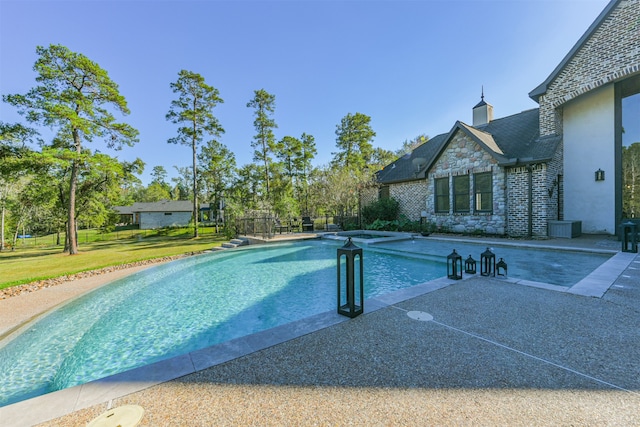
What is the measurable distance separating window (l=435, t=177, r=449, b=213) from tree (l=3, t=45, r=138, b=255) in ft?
65.9

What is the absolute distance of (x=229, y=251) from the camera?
1235 centimetres

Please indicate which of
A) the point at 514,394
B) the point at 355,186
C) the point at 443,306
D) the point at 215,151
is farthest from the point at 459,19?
the point at 215,151

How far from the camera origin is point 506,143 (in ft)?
44.5

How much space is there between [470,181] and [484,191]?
850mm

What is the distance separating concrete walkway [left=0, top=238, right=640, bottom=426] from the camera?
189 cm

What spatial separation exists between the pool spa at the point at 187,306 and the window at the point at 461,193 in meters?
4.30

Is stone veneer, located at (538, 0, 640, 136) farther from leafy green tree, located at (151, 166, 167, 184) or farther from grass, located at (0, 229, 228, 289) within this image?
leafy green tree, located at (151, 166, 167, 184)

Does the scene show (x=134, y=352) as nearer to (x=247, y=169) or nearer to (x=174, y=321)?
(x=174, y=321)

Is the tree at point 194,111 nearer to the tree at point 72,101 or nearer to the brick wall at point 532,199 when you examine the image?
the tree at point 72,101

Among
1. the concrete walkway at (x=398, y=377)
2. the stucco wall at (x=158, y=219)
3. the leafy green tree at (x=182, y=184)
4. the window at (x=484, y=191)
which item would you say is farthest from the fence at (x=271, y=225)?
the leafy green tree at (x=182, y=184)

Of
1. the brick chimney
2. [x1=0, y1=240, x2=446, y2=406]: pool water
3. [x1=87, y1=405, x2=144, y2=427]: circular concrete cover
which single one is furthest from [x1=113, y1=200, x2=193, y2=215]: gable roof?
[x1=87, y1=405, x2=144, y2=427]: circular concrete cover

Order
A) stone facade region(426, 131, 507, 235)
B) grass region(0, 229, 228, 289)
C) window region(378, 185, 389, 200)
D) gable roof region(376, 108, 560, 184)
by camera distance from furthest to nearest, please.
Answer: window region(378, 185, 389, 200) < stone facade region(426, 131, 507, 235) < gable roof region(376, 108, 560, 184) < grass region(0, 229, 228, 289)

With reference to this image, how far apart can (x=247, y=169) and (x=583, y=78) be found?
2589 centimetres

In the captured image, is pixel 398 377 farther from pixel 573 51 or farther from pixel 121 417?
pixel 573 51
